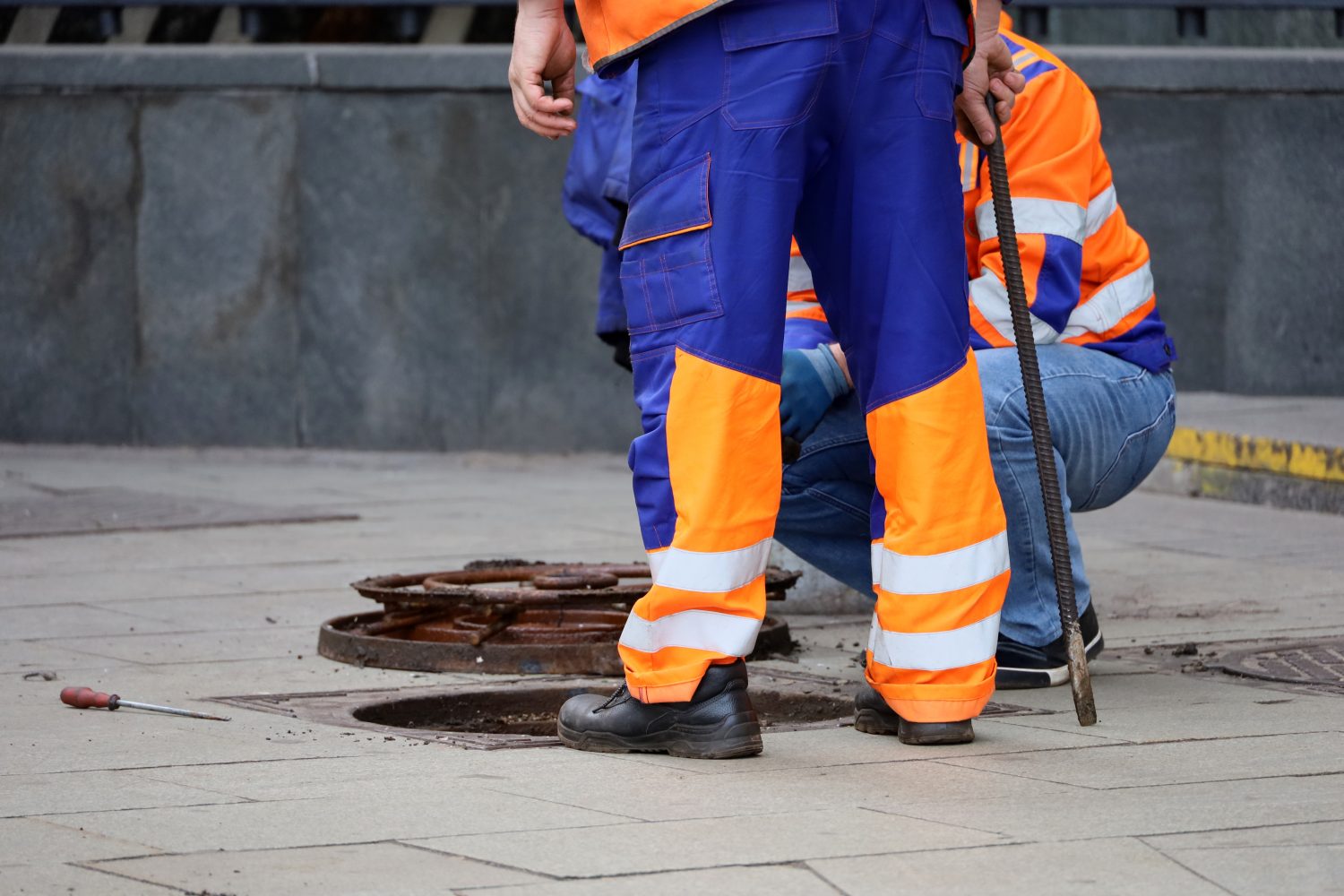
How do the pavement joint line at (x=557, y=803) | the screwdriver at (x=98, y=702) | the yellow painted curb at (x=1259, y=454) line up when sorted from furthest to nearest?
the yellow painted curb at (x=1259, y=454), the screwdriver at (x=98, y=702), the pavement joint line at (x=557, y=803)

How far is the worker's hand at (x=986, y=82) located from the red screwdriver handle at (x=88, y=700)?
178cm

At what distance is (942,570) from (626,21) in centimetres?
97

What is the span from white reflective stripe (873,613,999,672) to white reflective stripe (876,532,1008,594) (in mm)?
69

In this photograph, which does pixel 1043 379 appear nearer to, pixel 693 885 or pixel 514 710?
pixel 514 710

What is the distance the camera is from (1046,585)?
392 centimetres

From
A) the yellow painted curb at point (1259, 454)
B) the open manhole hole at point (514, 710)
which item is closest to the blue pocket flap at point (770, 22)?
the open manhole hole at point (514, 710)

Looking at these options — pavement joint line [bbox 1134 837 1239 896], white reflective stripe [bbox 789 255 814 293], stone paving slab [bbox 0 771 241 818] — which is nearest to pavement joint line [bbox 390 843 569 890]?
stone paving slab [bbox 0 771 241 818]

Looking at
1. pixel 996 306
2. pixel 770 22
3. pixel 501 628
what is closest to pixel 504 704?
pixel 501 628

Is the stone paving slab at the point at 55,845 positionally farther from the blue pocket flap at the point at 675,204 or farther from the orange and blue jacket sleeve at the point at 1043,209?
the orange and blue jacket sleeve at the point at 1043,209

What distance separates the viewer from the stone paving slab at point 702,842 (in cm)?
251

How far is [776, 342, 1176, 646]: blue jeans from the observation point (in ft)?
12.7

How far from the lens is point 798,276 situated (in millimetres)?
4371

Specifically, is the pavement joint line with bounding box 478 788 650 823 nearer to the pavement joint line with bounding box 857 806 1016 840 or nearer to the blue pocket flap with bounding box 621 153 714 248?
the pavement joint line with bounding box 857 806 1016 840

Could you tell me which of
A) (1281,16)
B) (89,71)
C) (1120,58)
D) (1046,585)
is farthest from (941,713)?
(1281,16)
